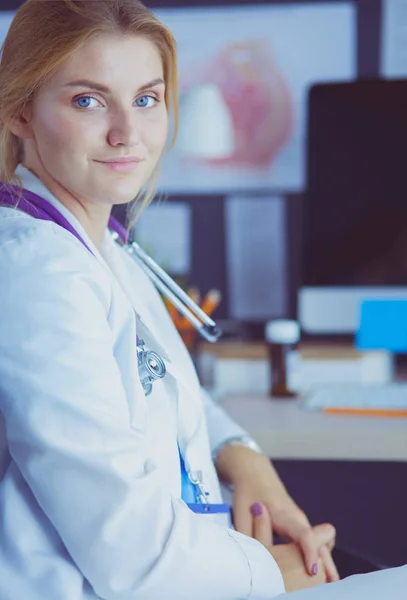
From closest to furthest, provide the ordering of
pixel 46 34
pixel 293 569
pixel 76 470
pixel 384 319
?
pixel 76 470 < pixel 46 34 < pixel 293 569 < pixel 384 319

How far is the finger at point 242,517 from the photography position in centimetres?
110

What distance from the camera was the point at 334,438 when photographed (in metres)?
1.29

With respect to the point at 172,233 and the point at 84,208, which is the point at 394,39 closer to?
the point at 172,233

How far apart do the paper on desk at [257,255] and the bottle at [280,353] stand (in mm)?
373

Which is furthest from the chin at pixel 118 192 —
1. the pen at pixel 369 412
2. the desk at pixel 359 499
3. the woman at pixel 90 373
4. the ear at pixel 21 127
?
the desk at pixel 359 499

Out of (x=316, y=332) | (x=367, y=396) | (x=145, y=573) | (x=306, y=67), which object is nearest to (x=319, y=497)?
(x=316, y=332)

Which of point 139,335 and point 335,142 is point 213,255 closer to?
point 335,142

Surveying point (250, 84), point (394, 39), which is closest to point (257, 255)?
point (250, 84)

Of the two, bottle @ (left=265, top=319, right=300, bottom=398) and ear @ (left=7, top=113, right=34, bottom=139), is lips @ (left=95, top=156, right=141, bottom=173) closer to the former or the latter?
ear @ (left=7, top=113, right=34, bottom=139)

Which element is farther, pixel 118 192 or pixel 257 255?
pixel 257 255

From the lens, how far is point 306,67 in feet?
6.38

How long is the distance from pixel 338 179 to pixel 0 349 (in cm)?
103

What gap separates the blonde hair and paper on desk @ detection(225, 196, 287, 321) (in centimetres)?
106

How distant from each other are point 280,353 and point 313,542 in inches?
24.0
